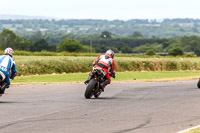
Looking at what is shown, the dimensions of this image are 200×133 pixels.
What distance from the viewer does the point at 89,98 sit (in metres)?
17.9

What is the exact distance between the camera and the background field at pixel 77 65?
147 ft

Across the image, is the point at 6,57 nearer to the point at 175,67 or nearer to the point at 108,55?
the point at 108,55

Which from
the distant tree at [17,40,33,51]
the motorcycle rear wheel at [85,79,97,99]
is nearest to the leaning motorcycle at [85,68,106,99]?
the motorcycle rear wheel at [85,79,97,99]

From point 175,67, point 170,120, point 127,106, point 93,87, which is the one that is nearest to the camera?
point 170,120

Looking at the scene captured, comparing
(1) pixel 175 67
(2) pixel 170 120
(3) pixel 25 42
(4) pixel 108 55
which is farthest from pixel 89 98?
(3) pixel 25 42

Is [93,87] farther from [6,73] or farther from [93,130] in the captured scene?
[93,130]

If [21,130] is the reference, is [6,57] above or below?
above

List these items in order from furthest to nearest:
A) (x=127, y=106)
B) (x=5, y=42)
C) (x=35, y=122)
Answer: (x=5, y=42), (x=127, y=106), (x=35, y=122)

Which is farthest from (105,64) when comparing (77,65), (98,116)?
(77,65)

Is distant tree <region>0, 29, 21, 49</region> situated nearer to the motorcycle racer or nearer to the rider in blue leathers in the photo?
the motorcycle racer

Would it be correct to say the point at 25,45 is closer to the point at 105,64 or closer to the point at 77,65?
the point at 77,65

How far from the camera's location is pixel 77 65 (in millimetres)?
50500

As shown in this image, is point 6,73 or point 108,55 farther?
point 108,55

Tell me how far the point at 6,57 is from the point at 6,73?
597 mm
